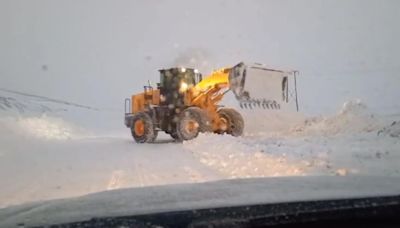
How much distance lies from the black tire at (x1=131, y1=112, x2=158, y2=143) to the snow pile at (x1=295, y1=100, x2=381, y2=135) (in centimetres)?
599

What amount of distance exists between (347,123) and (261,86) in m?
3.95

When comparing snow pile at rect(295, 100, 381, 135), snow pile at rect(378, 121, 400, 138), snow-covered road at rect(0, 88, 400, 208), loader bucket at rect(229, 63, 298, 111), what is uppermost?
loader bucket at rect(229, 63, 298, 111)

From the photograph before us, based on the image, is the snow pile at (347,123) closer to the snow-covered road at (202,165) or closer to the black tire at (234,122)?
the snow-covered road at (202,165)

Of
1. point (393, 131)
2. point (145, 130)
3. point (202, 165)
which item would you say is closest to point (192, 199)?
point (202, 165)

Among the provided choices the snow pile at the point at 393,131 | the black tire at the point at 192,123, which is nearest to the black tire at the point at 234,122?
the black tire at the point at 192,123

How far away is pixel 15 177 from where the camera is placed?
32.2ft

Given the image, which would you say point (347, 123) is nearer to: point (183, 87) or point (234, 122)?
point (234, 122)

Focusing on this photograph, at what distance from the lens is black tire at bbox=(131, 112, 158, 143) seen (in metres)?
18.8

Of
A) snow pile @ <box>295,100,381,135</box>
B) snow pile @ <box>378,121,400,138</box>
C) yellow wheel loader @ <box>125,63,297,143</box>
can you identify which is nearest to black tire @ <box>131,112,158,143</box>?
yellow wheel loader @ <box>125,63,297,143</box>

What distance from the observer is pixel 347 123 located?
64.6ft

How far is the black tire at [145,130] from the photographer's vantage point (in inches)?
741

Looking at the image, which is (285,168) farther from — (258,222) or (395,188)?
(258,222)

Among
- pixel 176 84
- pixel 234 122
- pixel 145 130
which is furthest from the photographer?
pixel 176 84

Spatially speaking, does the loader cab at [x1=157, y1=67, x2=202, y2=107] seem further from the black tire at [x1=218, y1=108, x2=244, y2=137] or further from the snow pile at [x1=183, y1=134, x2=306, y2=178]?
the snow pile at [x1=183, y1=134, x2=306, y2=178]
